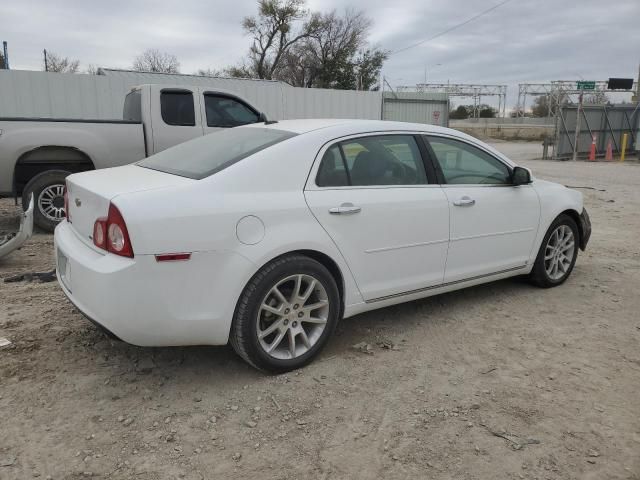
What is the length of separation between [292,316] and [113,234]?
1121 millimetres

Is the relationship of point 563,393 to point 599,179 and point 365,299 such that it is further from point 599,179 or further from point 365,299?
point 599,179

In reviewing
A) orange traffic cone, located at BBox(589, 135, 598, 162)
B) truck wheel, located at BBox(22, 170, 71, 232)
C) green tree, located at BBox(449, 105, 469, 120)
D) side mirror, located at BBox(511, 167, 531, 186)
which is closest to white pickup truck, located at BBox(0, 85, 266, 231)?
truck wheel, located at BBox(22, 170, 71, 232)

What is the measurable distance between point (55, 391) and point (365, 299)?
75.9 inches

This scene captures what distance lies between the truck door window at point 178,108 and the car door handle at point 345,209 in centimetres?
475

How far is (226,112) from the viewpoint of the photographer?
25.2 feet

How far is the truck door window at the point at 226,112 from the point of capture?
25.0 feet

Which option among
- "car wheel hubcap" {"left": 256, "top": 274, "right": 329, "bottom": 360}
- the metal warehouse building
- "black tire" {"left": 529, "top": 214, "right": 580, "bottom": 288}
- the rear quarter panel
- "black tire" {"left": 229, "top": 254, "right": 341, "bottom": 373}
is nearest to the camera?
"black tire" {"left": 229, "top": 254, "right": 341, "bottom": 373}

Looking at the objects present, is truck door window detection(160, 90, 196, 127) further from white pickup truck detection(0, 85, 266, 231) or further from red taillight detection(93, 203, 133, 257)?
red taillight detection(93, 203, 133, 257)

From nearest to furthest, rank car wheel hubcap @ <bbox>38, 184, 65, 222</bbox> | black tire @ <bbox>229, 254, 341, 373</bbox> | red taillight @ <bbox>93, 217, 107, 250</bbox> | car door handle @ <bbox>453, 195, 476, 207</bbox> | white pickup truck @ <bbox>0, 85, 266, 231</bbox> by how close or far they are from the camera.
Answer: red taillight @ <bbox>93, 217, 107, 250</bbox> → black tire @ <bbox>229, 254, 341, 373</bbox> → car door handle @ <bbox>453, 195, 476, 207</bbox> → white pickup truck @ <bbox>0, 85, 266, 231</bbox> → car wheel hubcap @ <bbox>38, 184, 65, 222</bbox>

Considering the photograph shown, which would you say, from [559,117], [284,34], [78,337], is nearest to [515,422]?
[78,337]

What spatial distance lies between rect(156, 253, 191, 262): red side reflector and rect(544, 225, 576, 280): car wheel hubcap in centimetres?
340

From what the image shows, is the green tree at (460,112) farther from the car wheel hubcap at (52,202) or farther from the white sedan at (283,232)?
the white sedan at (283,232)

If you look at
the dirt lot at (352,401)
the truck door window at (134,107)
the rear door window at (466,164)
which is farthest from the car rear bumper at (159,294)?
the truck door window at (134,107)

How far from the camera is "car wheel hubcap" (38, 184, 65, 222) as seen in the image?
22.1ft
